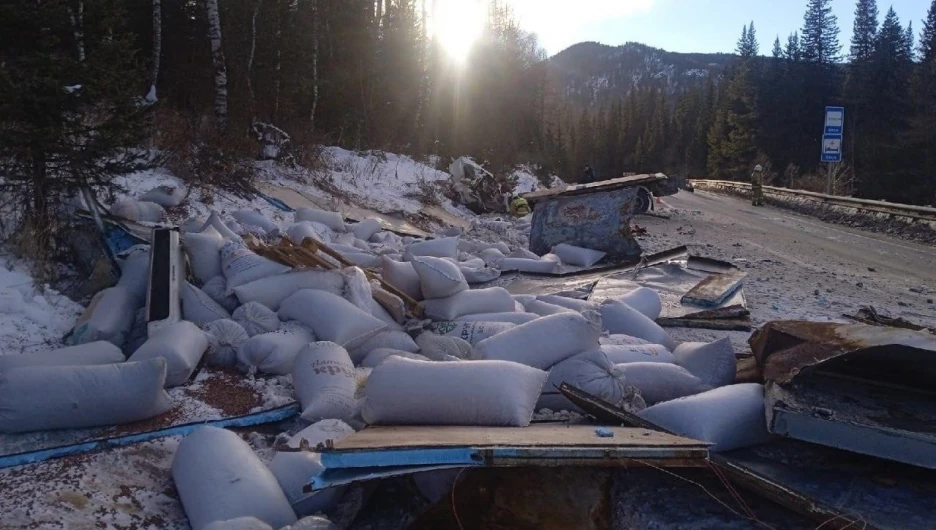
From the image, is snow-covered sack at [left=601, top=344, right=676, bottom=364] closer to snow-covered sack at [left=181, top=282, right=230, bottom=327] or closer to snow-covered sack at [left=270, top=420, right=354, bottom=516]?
snow-covered sack at [left=270, top=420, right=354, bottom=516]

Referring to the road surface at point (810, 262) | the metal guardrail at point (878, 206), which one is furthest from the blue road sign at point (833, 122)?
the road surface at point (810, 262)

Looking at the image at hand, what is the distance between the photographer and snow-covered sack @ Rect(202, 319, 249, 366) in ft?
11.6

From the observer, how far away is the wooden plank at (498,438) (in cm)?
203

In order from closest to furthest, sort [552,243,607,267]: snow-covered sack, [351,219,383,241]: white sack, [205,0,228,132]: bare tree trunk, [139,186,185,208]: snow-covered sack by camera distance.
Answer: [139,186,185,208]: snow-covered sack → [351,219,383,241]: white sack → [552,243,607,267]: snow-covered sack → [205,0,228,132]: bare tree trunk

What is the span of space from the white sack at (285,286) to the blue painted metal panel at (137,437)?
1131 millimetres

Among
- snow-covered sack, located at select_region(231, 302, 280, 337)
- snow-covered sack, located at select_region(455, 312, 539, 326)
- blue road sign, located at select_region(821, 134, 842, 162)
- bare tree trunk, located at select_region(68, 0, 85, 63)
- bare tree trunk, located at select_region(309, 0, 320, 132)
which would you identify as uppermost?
bare tree trunk, located at select_region(309, 0, 320, 132)

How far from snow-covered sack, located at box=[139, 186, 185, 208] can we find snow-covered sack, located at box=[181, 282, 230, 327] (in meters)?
2.94

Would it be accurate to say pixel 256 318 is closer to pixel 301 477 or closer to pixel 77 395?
pixel 77 395

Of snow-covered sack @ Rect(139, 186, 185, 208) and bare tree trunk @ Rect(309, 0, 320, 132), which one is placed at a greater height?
bare tree trunk @ Rect(309, 0, 320, 132)

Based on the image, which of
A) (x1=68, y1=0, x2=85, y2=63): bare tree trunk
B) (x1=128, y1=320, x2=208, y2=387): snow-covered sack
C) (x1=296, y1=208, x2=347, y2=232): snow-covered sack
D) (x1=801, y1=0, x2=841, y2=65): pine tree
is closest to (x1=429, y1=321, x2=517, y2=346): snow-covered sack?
(x1=128, y1=320, x2=208, y2=387): snow-covered sack

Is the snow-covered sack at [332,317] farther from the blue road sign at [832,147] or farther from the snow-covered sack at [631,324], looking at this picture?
the blue road sign at [832,147]

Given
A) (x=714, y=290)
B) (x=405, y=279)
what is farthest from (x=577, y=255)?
(x=405, y=279)

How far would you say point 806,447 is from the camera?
259cm

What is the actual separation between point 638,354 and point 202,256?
113 inches
